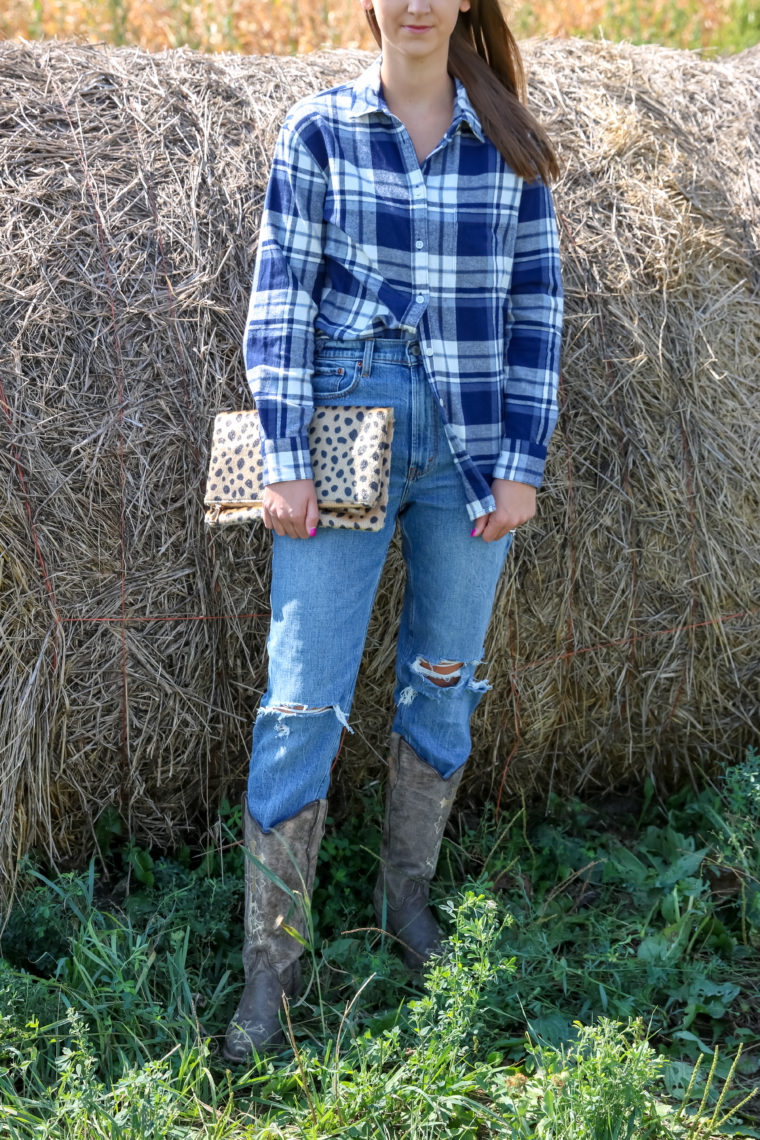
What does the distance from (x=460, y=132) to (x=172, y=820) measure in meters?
1.72

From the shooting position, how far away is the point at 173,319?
2.47 meters

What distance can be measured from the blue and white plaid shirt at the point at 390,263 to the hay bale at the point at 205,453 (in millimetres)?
540

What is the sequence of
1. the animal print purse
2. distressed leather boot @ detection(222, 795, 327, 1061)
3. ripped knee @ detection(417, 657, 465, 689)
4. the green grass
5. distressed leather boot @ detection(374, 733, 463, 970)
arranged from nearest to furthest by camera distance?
the green grass → the animal print purse → distressed leather boot @ detection(222, 795, 327, 1061) → ripped knee @ detection(417, 657, 465, 689) → distressed leather boot @ detection(374, 733, 463, 970)

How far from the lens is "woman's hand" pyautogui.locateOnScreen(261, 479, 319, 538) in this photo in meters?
1.98

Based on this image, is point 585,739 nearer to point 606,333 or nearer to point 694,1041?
point 694,1041

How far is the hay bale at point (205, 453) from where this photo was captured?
2395 millimetres

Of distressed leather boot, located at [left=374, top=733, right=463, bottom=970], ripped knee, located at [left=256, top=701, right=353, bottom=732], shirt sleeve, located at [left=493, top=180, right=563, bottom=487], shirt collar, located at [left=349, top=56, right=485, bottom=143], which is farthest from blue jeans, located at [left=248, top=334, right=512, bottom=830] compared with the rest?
shirt collar, located at [left=349, top=56, right=485, bottom=143]

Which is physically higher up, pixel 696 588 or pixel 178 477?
pixel 178 477

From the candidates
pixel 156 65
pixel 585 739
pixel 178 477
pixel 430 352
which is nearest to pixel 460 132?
pixel 430 352

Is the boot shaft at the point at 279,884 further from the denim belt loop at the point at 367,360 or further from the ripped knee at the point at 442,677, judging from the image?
the denim belt loop at the point at 367,360

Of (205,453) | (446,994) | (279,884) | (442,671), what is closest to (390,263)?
(205,453)

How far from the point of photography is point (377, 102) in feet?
6.48

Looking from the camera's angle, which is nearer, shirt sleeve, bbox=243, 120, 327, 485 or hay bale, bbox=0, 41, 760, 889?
shirt sleeve, bbox=243, 120, 327, 485

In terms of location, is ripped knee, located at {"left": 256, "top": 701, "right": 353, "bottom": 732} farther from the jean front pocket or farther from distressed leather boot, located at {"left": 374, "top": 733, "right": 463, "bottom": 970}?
the jean front pocket
